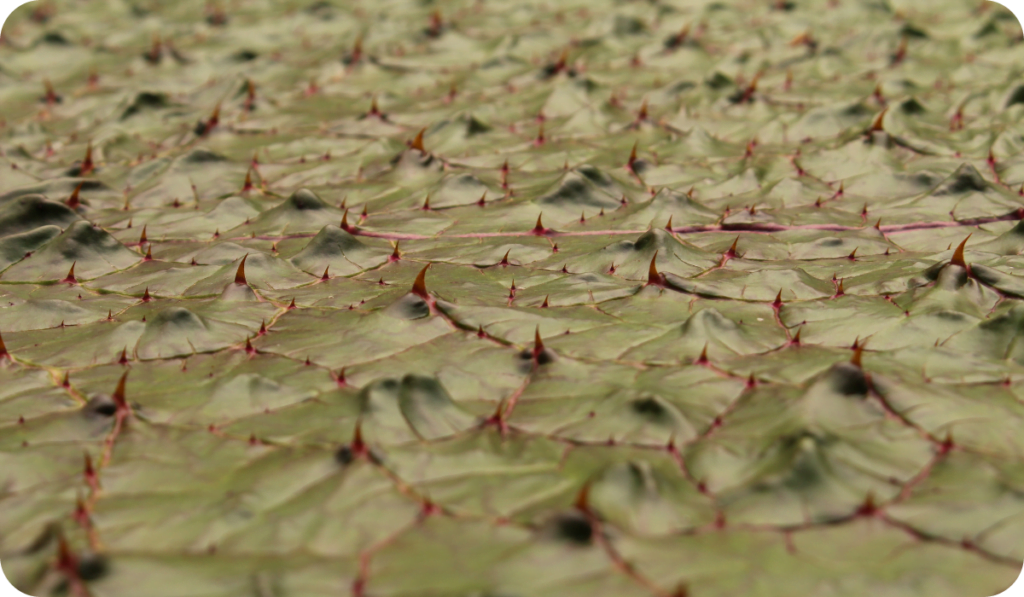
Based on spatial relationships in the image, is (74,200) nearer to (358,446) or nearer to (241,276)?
(241,276)

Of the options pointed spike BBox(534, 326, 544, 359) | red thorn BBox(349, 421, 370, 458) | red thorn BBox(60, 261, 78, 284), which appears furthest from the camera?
red thorn BBox(60, 261, 78, 284)

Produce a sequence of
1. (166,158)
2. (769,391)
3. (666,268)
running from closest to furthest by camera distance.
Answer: (769,391), (666,268), (166,158)

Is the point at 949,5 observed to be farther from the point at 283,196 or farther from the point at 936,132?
the point at 283,196

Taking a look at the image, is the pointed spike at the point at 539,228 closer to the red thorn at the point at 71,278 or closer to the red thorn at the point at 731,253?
the red thorn at the point at 731,253

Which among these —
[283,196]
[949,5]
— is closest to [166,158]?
[283,196]

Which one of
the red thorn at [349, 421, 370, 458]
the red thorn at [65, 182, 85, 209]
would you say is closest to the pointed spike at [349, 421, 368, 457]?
the red thorn at [349, 421, 370, 458]

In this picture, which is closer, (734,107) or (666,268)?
(666,268)

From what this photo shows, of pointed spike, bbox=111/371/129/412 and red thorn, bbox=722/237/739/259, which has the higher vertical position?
pointed spike, bbox=111/371/129/412

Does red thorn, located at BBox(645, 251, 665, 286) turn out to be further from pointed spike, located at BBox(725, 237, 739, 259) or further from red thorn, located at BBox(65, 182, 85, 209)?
red thorn, located at BBox(65, 182, 85, 209)

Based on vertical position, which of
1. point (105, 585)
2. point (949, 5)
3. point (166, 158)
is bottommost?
point (949, 5)
